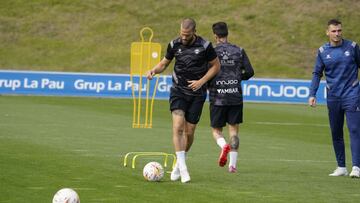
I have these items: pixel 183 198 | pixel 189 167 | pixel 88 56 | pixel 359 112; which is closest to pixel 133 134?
pixel 189 167

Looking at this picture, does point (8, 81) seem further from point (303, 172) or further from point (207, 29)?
point (303, 172)

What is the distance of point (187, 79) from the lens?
498 inches

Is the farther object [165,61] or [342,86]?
[342,86]

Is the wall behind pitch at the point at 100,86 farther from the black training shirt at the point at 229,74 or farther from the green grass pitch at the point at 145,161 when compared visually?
the black training shirt at the point at 229,74

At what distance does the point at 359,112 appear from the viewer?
1362 cm

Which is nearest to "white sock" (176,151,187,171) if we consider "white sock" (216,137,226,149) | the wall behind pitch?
"white sock" (216,137,226,149)

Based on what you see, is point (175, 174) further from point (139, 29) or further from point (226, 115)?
point (139, 29)

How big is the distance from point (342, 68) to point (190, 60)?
2.36 metres

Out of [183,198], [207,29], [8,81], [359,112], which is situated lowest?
[183,198]

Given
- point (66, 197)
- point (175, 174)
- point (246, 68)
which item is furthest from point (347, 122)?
point (66, 197)

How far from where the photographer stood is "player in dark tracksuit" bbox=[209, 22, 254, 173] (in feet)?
45.2

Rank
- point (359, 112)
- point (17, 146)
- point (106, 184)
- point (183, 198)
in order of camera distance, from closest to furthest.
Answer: point (183, 198), point (106, 184), point (359, 112), point (17, 146)

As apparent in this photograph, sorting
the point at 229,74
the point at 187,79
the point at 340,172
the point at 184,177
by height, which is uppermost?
the point at 229,74

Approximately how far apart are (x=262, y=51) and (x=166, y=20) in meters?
5.79
